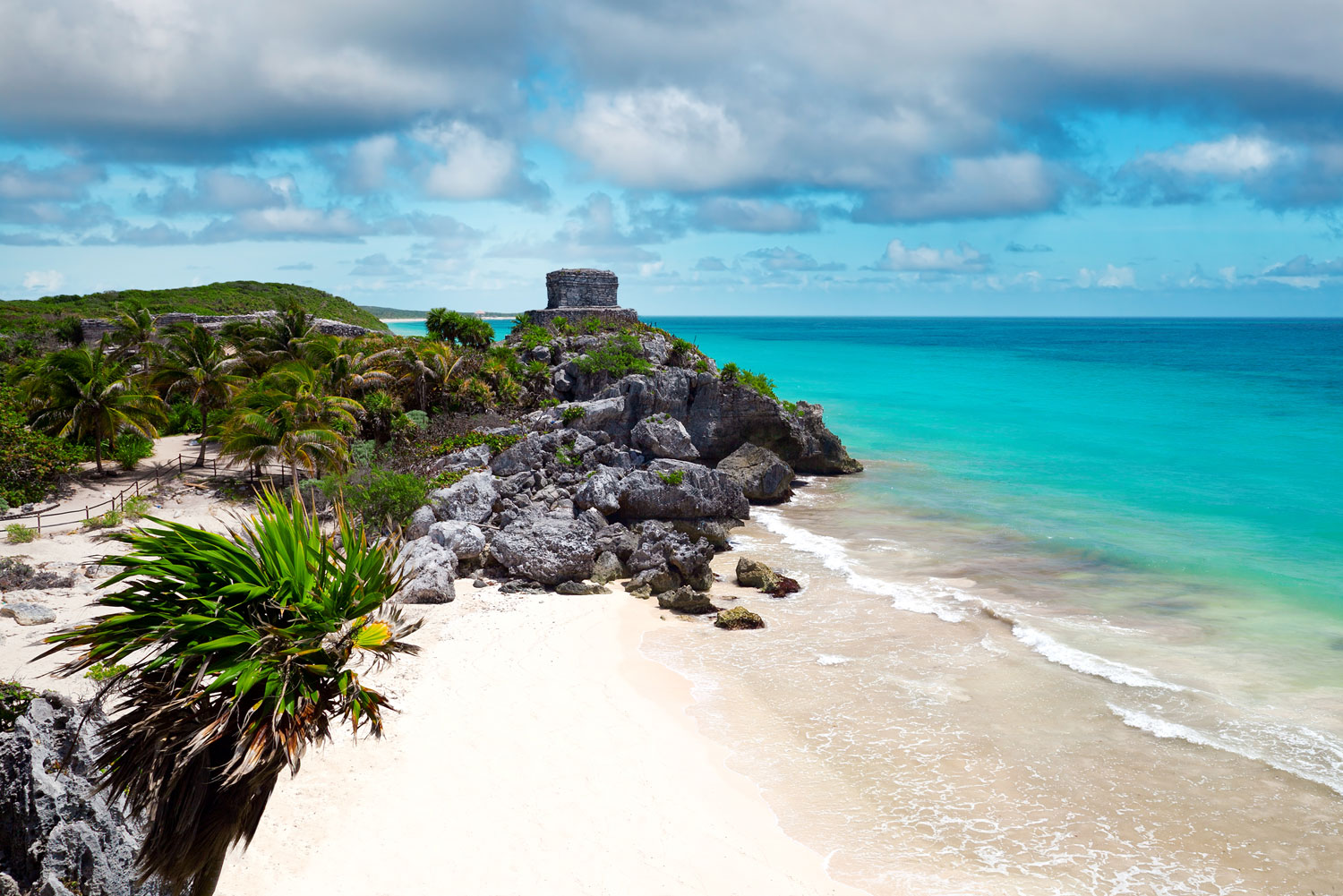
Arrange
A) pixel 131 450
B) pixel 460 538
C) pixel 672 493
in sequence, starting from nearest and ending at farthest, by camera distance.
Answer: pixel 460 538 → pixel 672 493 → pixel 131 450

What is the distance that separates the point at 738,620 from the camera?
15609 mm

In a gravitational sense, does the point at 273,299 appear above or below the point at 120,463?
above

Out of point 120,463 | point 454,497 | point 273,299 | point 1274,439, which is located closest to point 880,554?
point 454,497

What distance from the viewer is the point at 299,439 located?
20828 millimetres

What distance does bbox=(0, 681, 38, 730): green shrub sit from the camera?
7.51 metres

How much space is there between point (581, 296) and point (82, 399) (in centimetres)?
1887

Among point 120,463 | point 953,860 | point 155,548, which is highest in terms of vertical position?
point 155,548

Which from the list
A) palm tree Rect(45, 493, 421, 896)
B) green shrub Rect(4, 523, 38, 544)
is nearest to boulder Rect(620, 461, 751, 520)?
green shrub Rect(4, 523, 38, 544)

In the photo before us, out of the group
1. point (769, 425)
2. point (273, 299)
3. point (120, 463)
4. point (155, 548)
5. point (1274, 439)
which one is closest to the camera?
point (155, 548)

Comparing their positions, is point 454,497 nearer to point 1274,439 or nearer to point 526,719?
point 526,719

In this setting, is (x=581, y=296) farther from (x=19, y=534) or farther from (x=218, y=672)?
(x=218, y=672)

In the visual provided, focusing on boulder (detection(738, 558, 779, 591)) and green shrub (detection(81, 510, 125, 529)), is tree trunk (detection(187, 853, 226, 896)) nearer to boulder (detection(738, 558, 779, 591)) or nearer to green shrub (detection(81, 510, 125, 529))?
boulder (detection(738, 558, 779, 591))

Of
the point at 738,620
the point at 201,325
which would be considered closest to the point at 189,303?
the point at 201,325

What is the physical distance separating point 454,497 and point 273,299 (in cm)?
5370
